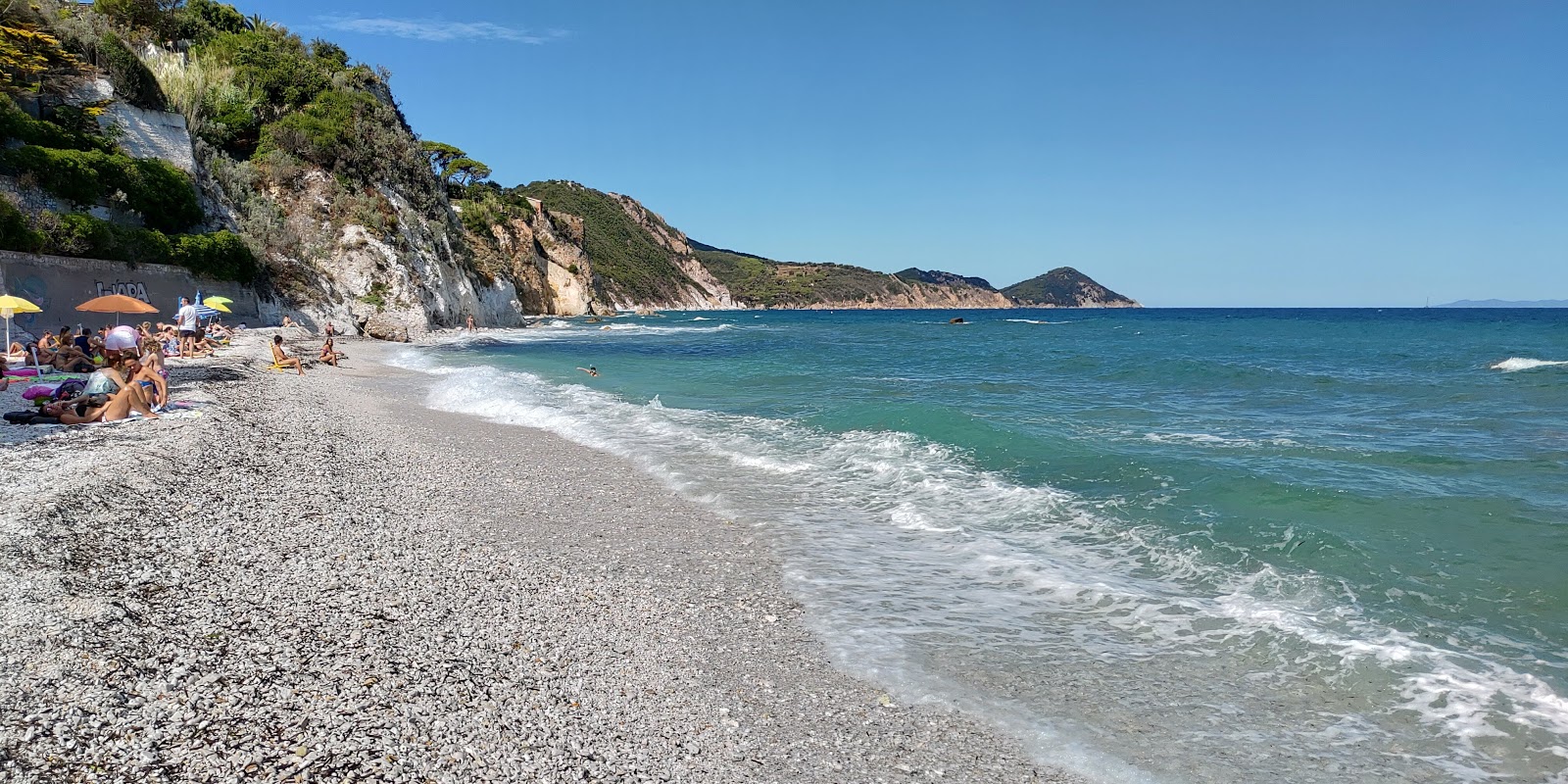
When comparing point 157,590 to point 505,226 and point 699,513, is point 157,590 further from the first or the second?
point 505,226

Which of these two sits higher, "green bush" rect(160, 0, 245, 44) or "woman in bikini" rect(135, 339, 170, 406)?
"green bush" rect(160, 0, 245, 44)

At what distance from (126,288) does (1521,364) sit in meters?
47.3

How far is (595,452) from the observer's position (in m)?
12.1

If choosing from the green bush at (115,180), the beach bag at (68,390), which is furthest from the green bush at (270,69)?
the beach bag at (68,390)

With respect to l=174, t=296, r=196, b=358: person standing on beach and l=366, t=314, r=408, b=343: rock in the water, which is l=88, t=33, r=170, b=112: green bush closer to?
l=366, t=314, r=408, b=343: rock in the water

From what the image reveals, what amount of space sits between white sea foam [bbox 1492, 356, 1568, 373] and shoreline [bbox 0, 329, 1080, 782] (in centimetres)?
3158

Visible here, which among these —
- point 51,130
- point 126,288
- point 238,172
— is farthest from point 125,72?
point 126,288

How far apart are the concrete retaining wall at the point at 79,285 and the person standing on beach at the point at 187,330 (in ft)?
10.8

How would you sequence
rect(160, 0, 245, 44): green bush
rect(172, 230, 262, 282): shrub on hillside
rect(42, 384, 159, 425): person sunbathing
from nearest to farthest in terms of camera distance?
rect(42, 384, 159, 425): person sunbathing → rect(172, 230, 262, 282): shrub on hillside → rect(160, 0, 245, 44): green bush

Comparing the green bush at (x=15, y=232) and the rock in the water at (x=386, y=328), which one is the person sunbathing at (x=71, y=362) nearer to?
the green bush at (x=15, y=232)

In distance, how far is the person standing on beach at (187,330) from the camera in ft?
67.4

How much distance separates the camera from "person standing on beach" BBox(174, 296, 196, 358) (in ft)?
67.4

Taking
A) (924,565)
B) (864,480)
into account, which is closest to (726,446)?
→ (864,480)

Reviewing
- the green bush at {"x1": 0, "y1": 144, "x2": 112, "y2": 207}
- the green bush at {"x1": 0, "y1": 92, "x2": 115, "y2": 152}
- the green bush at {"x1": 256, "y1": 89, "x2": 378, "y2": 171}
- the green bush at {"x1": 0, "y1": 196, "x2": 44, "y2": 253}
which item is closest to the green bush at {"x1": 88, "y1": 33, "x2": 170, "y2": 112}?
the green bush at {"x1": 0, "y1": 92, "x2": 115, "y2": 152}
